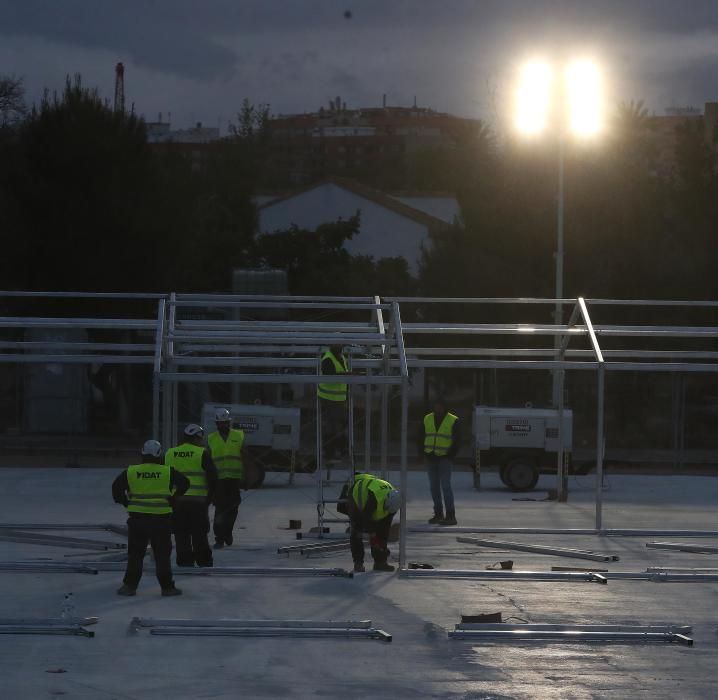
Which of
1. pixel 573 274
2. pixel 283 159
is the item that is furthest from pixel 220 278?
pixel 283 159

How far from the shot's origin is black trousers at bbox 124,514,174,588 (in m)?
12.4

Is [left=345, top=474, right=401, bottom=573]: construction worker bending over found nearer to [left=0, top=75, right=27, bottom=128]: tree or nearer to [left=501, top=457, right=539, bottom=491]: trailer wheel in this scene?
[left=501, top=457, right=539, bottom=491]: trailer wheel

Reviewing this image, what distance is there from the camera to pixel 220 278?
4406 centimetres

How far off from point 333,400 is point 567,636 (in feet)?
22.9

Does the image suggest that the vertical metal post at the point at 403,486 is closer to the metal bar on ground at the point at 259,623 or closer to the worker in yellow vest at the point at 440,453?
the metal bar on ground at the point at 259,623

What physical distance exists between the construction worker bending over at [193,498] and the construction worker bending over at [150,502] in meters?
1.15

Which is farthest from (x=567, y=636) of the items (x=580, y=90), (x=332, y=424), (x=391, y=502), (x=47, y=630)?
(x=580, y=90)

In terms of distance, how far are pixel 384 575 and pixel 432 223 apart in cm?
3811

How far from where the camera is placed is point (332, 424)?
18.2 m

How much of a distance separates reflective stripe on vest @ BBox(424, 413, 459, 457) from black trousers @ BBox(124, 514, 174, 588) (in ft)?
20.5

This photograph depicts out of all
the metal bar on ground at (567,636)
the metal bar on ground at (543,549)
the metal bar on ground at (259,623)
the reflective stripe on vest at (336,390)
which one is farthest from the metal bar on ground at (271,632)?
the reflective stripe on vest at (336,390)

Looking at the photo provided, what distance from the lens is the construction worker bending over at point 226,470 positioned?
Result: 1551cm

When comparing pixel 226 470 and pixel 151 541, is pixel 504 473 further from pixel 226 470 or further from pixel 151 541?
pixel 151 541

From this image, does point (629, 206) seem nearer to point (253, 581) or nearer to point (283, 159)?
point (253, 581)
